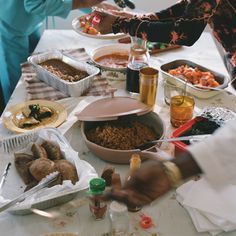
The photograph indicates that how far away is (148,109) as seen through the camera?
3.99ft

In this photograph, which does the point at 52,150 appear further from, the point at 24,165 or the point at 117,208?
the point at 117,208

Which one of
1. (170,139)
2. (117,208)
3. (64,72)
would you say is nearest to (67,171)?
(117,208)

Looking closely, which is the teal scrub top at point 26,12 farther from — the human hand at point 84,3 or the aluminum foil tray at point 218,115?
the aluminum foil tray at point 218,115

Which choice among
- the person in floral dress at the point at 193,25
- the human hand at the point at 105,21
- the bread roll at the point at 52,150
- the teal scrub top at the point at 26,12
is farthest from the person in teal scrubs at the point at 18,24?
the bread roll at the point at 52,150

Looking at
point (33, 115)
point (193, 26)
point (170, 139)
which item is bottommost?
point (33, 115)

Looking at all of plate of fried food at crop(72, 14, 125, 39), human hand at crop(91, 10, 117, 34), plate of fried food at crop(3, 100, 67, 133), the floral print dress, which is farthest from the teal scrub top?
plate of fried food at crop(3, 100, 67, 133)

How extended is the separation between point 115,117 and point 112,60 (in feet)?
1.92

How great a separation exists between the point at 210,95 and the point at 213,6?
34 cm

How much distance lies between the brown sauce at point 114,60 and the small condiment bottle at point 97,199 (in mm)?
799

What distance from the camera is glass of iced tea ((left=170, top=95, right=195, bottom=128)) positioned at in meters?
1.31

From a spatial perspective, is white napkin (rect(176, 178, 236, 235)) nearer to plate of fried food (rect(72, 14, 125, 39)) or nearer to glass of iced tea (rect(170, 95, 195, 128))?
glass of iced tea (rect(170, 95, 195, 128))

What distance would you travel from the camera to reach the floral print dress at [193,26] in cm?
146

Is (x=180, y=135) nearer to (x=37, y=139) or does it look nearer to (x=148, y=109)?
(x=148, y=109)

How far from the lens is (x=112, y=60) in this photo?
170cm
